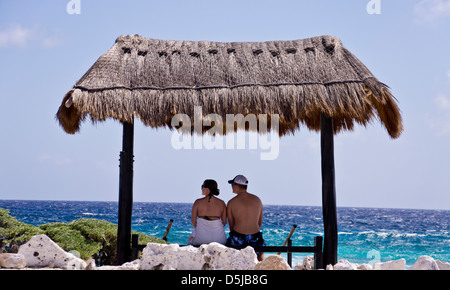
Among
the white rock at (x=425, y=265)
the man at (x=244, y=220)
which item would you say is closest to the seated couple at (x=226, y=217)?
the man at (x=244, y=220)

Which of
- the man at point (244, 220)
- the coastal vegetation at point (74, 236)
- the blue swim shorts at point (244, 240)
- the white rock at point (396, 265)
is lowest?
the coastal vegetation at point (74, 236)

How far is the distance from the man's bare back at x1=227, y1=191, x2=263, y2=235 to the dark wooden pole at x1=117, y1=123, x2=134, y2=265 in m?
1.07

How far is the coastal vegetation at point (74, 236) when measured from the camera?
29.6 ft

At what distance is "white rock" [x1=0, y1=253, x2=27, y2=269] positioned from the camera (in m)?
4.54

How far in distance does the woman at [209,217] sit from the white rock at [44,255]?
1293 mm

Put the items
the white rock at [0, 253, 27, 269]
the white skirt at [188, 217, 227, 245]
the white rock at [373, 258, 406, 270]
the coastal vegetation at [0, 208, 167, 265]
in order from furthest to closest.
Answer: the coastal vegetation at [0, 208, 167, 265] < the white skirt at [188, 217, 227, 245] < the white rock at [373, 258, 406, 270] < the white rock at [0, 253, 27, 269]

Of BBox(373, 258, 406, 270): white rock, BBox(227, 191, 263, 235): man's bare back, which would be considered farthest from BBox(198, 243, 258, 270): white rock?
BBox(373, 258, 406, 270): white rock

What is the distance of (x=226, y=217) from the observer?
5664mm

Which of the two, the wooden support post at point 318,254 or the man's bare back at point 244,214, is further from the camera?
the man's bare back at point 244,214

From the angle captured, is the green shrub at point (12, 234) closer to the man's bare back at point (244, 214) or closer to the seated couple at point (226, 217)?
the seated couple at point (226, 217)

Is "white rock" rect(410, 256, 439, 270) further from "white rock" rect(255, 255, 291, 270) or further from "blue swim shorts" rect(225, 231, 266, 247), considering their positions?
"blue swim shorts" rect(225, 231, 266, 247)

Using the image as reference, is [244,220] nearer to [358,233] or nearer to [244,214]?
[244,214]
